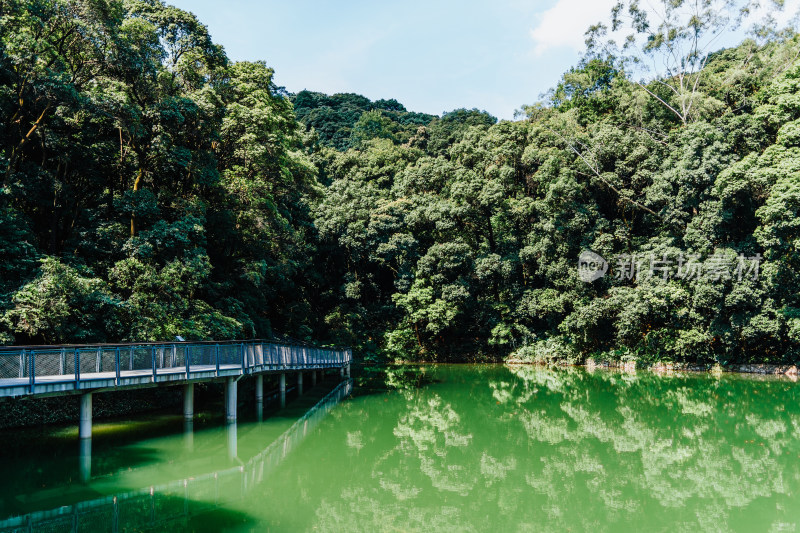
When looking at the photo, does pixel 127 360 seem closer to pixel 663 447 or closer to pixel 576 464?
pixel 576 464

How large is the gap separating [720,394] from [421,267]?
1826cm

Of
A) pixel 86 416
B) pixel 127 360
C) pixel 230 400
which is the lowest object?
pixel 230 400

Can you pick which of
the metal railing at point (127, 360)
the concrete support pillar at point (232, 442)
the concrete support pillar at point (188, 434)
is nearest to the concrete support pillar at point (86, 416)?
the metal railing at point (127, 360)

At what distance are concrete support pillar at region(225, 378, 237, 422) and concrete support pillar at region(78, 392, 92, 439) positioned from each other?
3442 mm

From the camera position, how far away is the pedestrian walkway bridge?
8.82m

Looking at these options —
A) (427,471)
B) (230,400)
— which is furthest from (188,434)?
(427,471)

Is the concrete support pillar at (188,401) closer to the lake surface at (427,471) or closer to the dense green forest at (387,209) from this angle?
the lake surface at (427,471)

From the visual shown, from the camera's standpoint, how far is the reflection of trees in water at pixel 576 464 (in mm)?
7637

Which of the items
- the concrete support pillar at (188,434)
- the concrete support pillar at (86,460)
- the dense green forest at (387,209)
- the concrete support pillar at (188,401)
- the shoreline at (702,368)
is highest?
the dense green forest at (387,209)

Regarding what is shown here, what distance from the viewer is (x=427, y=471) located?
1006cm

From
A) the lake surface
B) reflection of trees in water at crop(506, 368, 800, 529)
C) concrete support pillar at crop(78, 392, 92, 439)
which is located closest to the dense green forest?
concrete support pillar at crop(78, 392, 92, 439)

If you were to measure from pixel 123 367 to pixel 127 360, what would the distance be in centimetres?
15

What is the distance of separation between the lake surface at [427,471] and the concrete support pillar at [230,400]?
1.12ft

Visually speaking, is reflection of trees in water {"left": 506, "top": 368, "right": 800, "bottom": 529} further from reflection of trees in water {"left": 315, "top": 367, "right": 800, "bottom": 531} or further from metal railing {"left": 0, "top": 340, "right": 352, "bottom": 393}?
metal railing {"left": 0, "top": 340, "right": 352, "bottom": 393}
